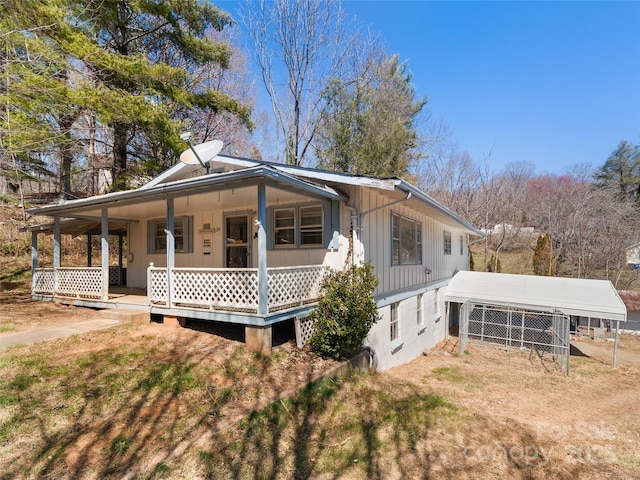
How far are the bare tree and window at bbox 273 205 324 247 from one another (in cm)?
1255

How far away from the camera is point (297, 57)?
62.4 feet

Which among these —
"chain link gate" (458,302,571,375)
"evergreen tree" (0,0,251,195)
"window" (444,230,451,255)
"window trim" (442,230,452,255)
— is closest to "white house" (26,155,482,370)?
"chain link gate" (458,302,571,375)

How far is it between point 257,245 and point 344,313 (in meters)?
3.17

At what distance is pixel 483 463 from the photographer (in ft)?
13.3

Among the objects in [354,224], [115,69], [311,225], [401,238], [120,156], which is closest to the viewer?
[354,224]

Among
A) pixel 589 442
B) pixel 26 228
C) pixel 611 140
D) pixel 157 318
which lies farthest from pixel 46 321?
pixel 611 140

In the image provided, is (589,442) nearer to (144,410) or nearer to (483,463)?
(483,463)

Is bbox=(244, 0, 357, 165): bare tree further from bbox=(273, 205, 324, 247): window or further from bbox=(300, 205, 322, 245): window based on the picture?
bbox=(300, 205, 322, 245): window

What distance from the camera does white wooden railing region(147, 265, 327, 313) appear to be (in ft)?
19.7

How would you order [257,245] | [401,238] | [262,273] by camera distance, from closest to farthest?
[262,273] < [257,245] < [401,238]

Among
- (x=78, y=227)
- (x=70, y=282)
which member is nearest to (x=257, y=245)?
(x=70, y=282)

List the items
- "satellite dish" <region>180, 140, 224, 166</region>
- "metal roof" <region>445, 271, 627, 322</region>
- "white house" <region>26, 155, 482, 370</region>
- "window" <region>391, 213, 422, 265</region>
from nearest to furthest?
"white house" <region>26, 155, 482, 370</region>, "satellite dish" <region>180, 140, 224, 166</region>, "window" <region>391, 213, 422, 265</region>, "metal roof" <region>445, 271, 627, 322</region>

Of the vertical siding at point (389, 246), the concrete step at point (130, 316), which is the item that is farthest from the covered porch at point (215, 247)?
the vertical siding at point (389, 246)

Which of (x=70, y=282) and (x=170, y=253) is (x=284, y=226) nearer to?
(x=170, y=253)
